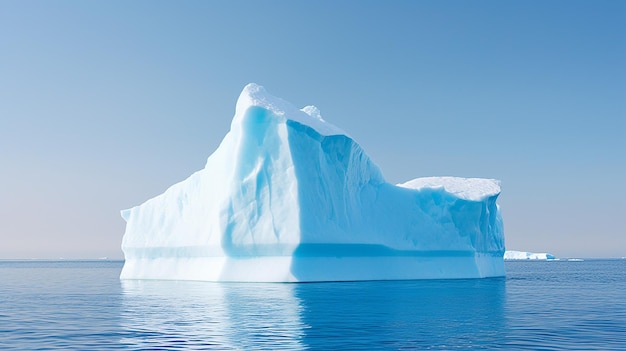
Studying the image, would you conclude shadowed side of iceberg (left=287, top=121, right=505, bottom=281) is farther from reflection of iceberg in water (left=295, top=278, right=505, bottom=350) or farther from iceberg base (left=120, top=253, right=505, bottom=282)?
reflection of iceberg in water (left=295, top=278, right=505, bottom=350)

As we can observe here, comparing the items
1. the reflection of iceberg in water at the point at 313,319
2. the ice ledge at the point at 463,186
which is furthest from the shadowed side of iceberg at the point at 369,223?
the reflection of iceberg in water at the point at 313,319

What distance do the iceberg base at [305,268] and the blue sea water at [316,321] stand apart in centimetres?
302

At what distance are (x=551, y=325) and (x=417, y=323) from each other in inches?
99.3

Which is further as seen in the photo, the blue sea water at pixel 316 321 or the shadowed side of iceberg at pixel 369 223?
the shadowed side of iceberg at pixel 369 223

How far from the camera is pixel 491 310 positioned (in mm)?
15180

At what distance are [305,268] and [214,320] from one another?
10.5 meters

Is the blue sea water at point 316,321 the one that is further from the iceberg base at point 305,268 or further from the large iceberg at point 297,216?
the large iceberg at point 297,216

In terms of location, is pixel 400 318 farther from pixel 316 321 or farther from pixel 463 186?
pixel 463 186

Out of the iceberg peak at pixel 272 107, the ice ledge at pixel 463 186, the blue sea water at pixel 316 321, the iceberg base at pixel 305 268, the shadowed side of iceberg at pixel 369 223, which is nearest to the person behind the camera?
the blue sea water at pixel 316 321

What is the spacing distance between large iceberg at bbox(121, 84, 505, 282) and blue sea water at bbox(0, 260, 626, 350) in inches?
136

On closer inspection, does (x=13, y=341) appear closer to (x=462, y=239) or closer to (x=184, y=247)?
(x=184, y=247)

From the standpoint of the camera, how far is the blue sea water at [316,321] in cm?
1006

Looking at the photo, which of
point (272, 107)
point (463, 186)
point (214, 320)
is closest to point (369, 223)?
point (272, 107)

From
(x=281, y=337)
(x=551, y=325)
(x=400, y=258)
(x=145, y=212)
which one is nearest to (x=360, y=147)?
(x=400, y=258)
